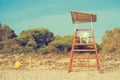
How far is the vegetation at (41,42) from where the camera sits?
44531 millimetres

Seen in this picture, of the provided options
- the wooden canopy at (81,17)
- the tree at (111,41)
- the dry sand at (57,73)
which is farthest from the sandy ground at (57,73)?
the tree at (111,41)

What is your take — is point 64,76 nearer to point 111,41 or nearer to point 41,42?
point 111,41

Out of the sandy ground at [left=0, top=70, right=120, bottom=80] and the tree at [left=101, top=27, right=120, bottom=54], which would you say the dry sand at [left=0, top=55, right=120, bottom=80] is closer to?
the sandy ground at [left=0, top=70, right=120, bottom=80]

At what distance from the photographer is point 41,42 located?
49406 mm

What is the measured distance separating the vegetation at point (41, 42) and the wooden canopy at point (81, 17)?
26662mm

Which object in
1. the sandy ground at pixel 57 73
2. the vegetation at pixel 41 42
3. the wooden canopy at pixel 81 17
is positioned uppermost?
the wooden canopy at pixel 81 17

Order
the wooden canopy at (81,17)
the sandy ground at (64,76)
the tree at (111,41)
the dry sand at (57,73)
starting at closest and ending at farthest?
1. the sandy ground at (64,76)
2. the dry sand at (57,73)
3. the wooden canopy at (81,17)
4. the tree at (111,41)

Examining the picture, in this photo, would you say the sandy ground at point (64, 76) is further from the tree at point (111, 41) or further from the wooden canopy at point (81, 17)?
the tree at point (111, 41)

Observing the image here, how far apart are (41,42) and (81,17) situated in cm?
3370

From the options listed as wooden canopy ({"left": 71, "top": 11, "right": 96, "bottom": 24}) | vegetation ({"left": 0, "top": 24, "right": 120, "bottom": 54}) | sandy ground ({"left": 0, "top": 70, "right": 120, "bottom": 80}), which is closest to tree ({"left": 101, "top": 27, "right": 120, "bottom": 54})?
vegetation ({"left": 0, "top": 24, "right": 120, "bottom": 54})

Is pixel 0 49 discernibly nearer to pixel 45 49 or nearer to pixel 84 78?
pixel 45 49

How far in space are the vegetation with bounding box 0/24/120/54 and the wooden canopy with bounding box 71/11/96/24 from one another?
87.5ft

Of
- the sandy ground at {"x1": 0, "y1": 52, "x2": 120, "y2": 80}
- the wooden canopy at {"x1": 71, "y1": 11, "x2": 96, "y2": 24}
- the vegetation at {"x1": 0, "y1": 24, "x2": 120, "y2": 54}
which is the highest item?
the wooden canopy at {"x1": 71, "y1": 11, "x2": 96, "y2": 24}

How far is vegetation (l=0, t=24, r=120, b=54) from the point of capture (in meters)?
44.5
